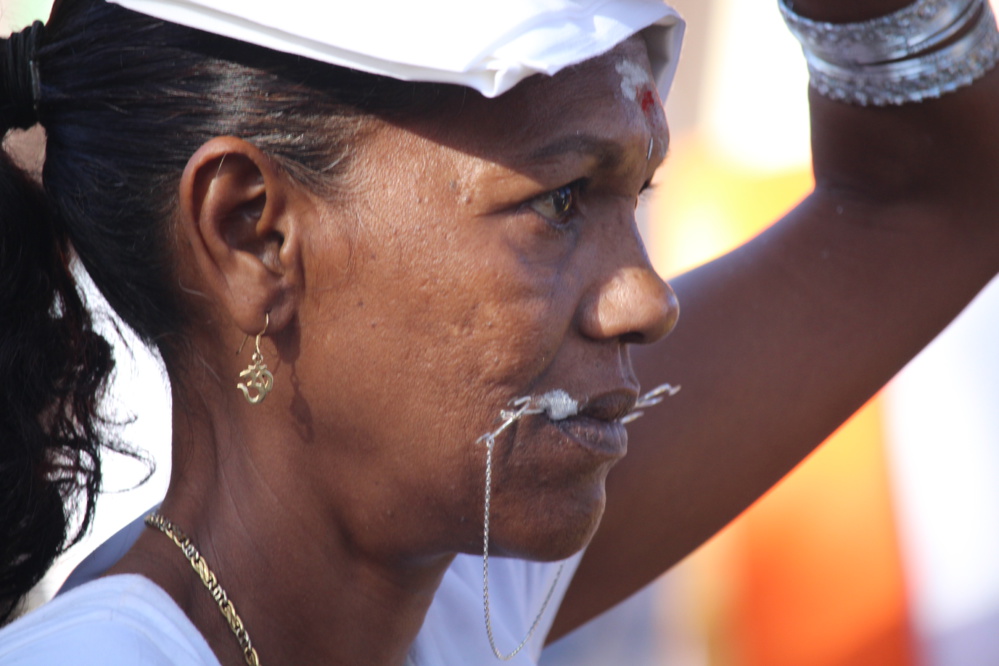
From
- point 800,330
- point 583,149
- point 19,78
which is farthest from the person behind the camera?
point 800,330

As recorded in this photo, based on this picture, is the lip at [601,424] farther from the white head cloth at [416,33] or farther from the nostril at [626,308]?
the white head cloth at [416,33]

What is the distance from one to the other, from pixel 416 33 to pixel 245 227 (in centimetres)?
34

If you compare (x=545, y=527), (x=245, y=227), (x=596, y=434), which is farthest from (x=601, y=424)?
(x=245, y=227)

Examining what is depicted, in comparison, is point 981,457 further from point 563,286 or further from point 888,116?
point 563,286

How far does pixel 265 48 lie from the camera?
4.12 ft

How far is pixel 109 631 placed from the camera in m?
1.18

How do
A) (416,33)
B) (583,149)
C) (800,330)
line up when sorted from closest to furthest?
(416,33)
(583,149)
(800,330)

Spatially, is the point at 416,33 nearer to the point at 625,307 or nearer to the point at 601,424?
the point at 625,307

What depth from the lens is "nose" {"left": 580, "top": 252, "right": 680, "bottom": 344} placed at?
130 cm

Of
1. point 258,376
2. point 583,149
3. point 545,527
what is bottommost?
point 545,527

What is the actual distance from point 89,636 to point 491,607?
0.78 m

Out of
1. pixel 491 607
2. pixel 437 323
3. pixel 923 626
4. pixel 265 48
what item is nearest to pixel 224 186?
pixel 265 48

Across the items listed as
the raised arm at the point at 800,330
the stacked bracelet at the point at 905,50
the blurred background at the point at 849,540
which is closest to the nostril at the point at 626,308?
the raised arm at the point at 800,330

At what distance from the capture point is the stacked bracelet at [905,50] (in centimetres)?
169
